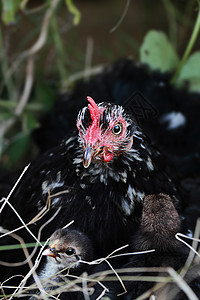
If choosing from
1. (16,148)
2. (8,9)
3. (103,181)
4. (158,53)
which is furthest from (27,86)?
(103,181)

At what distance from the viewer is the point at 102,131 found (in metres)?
1.59

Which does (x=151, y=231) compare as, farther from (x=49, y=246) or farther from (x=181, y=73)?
(x=181, y=73)

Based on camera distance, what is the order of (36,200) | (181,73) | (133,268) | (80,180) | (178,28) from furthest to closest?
Answer: (178,28), (181,73), (36,200), (80,180), (133,268)

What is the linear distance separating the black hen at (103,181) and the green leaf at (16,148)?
0.97 meters

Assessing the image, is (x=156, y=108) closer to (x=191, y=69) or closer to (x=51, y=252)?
(x=191, y=69)

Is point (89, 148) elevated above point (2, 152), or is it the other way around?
point (2, 152)

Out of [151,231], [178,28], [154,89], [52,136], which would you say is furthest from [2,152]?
[178,28]

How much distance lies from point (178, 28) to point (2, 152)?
1.64 meters

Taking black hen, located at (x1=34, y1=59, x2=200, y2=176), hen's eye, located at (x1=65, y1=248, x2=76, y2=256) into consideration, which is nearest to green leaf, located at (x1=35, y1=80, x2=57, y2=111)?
black hen, located at (x1=34, y1=59, x2=200, y2=176)

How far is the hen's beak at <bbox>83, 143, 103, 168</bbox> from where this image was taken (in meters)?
1.54

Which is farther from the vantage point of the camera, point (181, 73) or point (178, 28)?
point (178, 28)

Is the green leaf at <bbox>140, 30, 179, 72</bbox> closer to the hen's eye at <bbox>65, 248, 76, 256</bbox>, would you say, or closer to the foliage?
the foliage

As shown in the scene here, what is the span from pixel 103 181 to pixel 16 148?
1.17 meters

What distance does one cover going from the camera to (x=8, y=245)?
1.84 metres
